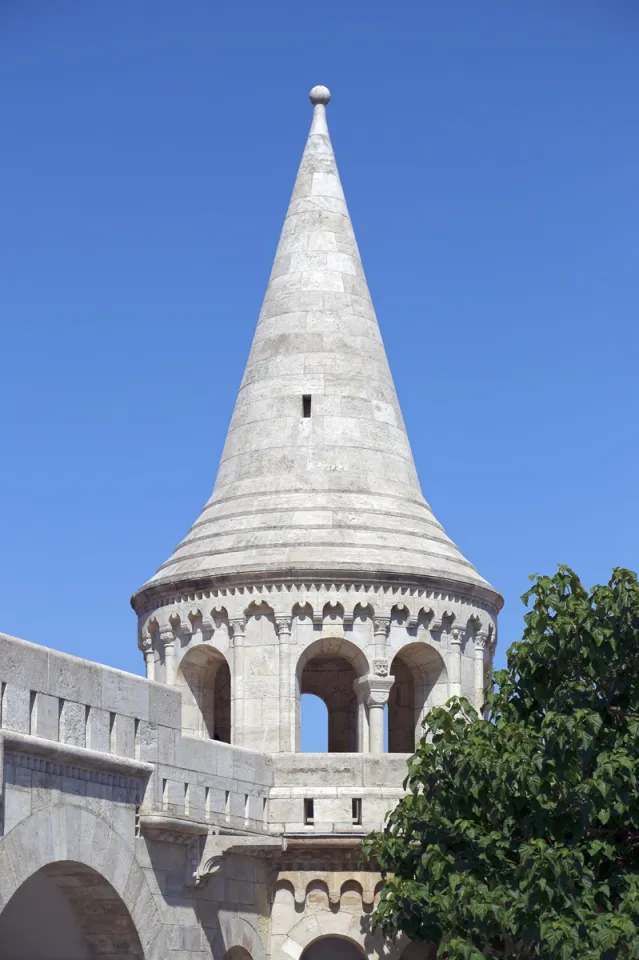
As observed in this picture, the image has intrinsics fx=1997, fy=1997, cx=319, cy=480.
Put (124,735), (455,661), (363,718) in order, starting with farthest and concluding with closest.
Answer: (455,661), (363,718), (124,735)

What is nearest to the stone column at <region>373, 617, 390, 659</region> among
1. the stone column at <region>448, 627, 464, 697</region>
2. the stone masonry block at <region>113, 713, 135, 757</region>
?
the stone column at <region>448, 627, 464, 697</region>

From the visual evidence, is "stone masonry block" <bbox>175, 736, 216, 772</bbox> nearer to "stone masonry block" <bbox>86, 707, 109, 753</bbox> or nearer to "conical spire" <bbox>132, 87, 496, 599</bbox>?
"stone masonry block" <bbox>86, 707, 109, 753</bbox>

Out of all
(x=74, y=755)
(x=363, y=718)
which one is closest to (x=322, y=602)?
(x=363, y=718)

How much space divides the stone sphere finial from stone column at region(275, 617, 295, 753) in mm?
9122

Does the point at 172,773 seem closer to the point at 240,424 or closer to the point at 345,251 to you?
the point at 240,424

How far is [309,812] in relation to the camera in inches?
1009

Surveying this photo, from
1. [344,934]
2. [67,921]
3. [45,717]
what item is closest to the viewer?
[45,717]

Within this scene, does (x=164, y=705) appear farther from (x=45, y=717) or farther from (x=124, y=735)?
(x=45, y=717)

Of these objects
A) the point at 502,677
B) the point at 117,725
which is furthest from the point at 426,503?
the point at 117,725

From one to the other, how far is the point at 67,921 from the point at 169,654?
640 cm

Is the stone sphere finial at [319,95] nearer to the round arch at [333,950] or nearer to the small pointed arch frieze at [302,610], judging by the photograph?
the small pointed arch frieze at [302,610]

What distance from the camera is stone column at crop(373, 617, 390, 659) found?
27062mm

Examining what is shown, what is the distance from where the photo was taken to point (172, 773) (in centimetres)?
2262

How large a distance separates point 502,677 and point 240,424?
8170 mm
